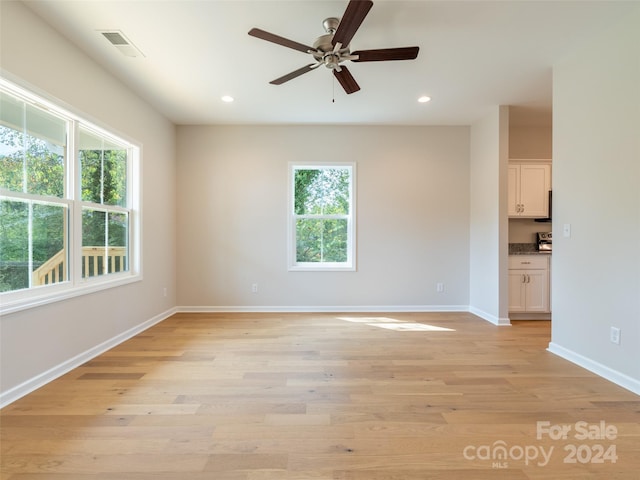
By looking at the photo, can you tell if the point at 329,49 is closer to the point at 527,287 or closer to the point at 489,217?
the point at 489,217

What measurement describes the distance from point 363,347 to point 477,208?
2699 millimetres

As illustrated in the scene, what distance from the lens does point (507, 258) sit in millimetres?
3805

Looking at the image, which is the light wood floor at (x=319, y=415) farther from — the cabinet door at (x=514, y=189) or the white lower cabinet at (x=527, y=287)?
the cabinet door at (x=514, y=189)

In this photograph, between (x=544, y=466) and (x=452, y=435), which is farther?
(x=452, y=435)

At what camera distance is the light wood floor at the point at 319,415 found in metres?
1.46

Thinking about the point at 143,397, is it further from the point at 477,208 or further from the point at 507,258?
the point at 477,208

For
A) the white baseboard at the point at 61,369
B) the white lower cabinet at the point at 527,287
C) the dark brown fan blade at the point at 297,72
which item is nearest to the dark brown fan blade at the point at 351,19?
the dark brown fan blade at the point at 297,72

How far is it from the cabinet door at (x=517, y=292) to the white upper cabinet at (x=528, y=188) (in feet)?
2.68

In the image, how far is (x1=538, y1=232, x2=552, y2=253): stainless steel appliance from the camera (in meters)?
4.35

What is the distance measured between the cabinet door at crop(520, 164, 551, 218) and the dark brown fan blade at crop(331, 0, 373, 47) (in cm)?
343

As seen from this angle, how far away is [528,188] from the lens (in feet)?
13.7

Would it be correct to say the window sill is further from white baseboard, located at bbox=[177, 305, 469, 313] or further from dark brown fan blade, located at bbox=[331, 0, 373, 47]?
dark brown fan blade, located at bbox=[331, 0, 373, 47]

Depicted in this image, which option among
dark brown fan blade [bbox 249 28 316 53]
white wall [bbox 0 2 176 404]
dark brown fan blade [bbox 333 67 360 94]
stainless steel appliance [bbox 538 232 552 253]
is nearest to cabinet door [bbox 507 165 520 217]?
stainless steel appliance [bbox 538 232 552 253]

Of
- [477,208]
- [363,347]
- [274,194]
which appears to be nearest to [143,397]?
[363,347]
